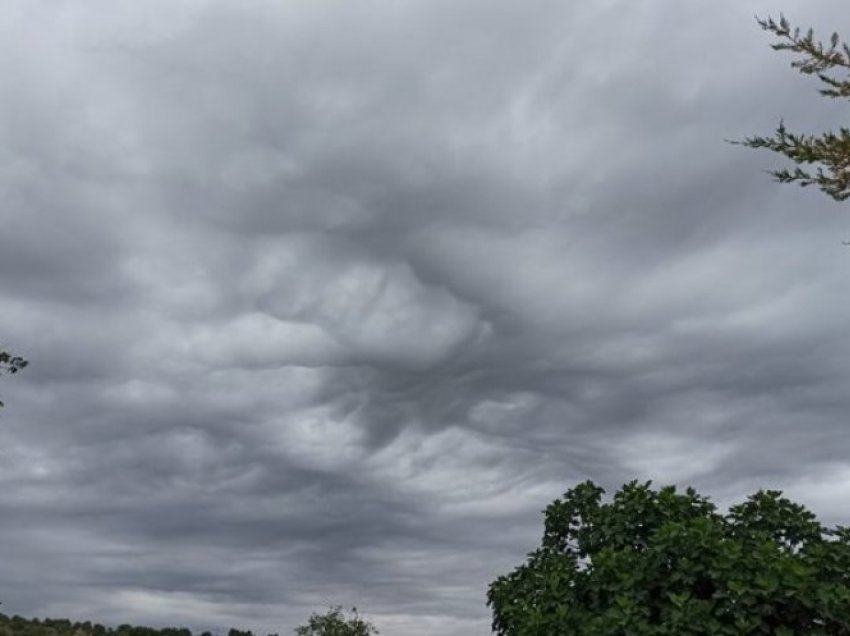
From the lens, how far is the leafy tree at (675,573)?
14.0 m

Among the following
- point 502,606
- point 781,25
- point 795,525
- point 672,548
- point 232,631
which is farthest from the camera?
point 232,631

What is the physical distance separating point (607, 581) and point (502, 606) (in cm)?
292

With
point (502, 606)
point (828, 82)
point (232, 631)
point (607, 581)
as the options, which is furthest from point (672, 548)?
point (232, 631)

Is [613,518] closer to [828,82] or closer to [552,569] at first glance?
[552,569]

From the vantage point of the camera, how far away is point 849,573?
14.8 m

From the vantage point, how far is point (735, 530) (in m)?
17.1

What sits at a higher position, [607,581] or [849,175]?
[849,175]

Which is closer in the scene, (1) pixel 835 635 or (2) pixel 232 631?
(1) pixel 835 635

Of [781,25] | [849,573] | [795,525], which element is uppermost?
[781,25]

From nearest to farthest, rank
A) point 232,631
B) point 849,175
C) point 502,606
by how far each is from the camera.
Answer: point 849,175 → point 502,606 → point 232,631

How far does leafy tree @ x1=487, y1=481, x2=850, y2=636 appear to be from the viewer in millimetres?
14031

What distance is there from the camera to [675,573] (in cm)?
1499

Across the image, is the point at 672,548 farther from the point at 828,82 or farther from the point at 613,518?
the point at 828,82

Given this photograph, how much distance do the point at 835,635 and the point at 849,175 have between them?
678 centimetres
